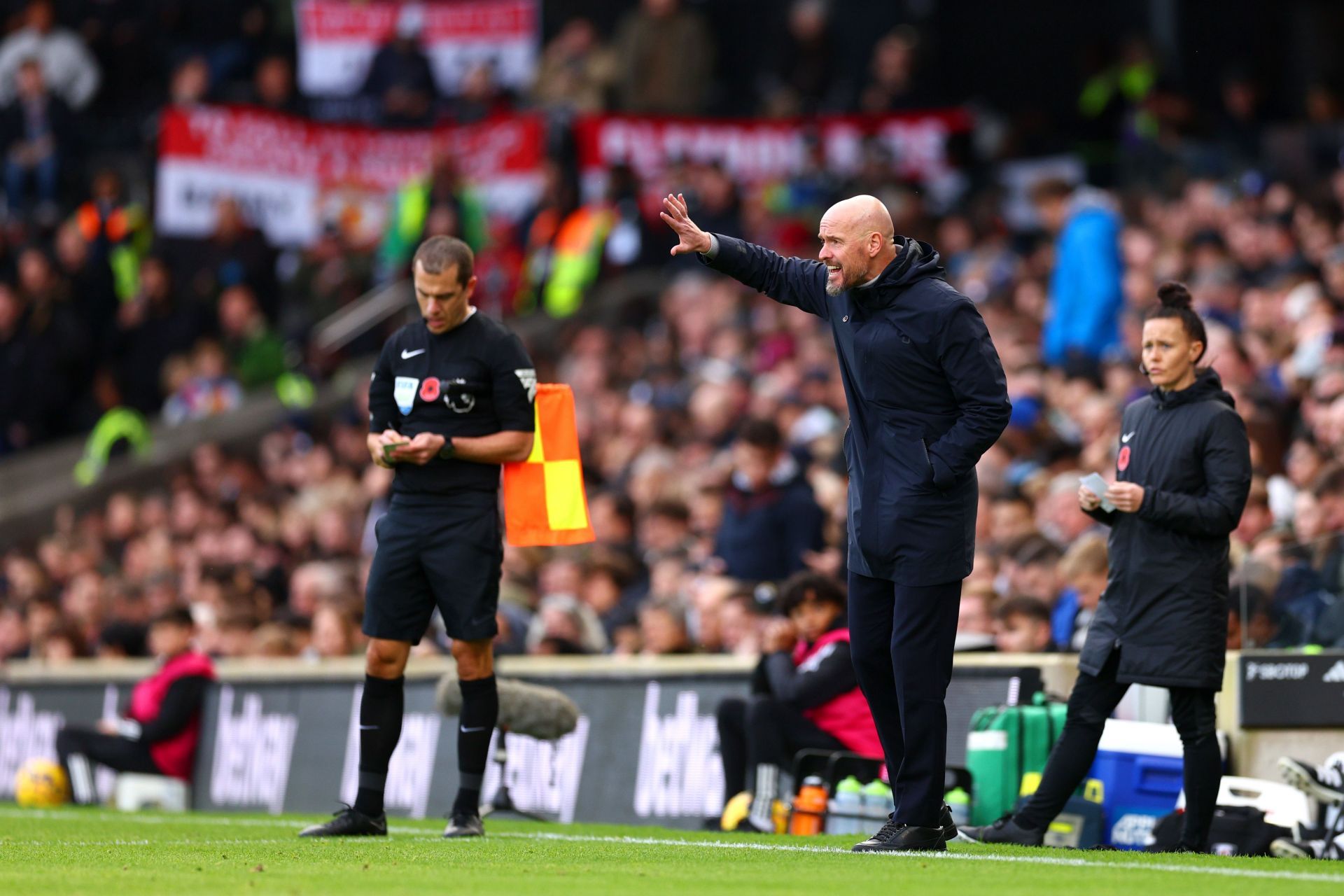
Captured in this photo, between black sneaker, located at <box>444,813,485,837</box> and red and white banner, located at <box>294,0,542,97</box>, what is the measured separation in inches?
607

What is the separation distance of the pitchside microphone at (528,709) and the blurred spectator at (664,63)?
13.5m

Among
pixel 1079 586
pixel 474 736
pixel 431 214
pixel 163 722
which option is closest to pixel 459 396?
pixel 474 736

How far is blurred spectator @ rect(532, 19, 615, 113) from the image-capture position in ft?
78.2

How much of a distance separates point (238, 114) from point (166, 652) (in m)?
8.60

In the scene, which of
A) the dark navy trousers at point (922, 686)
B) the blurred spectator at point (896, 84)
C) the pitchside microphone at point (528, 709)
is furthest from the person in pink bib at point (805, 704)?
the blurred spectator at point (896, 84)

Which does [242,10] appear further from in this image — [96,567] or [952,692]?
[952,692]

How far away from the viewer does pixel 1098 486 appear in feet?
26.7

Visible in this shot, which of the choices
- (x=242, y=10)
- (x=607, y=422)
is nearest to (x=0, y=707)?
(x=607, y=422)

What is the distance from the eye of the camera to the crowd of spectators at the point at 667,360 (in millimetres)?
12328

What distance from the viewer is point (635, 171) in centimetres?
2175

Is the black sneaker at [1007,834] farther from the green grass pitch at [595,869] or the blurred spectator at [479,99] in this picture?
the blurred spectator at [479,99]

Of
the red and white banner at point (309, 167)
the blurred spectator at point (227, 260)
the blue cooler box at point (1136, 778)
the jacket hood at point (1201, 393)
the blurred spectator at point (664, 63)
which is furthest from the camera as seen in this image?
the blurred spectator at point (664, 63)

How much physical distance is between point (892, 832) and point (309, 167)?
15575mm

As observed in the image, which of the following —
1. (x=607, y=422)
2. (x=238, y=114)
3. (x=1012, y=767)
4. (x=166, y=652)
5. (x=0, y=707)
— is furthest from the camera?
(x=238, y=114)
